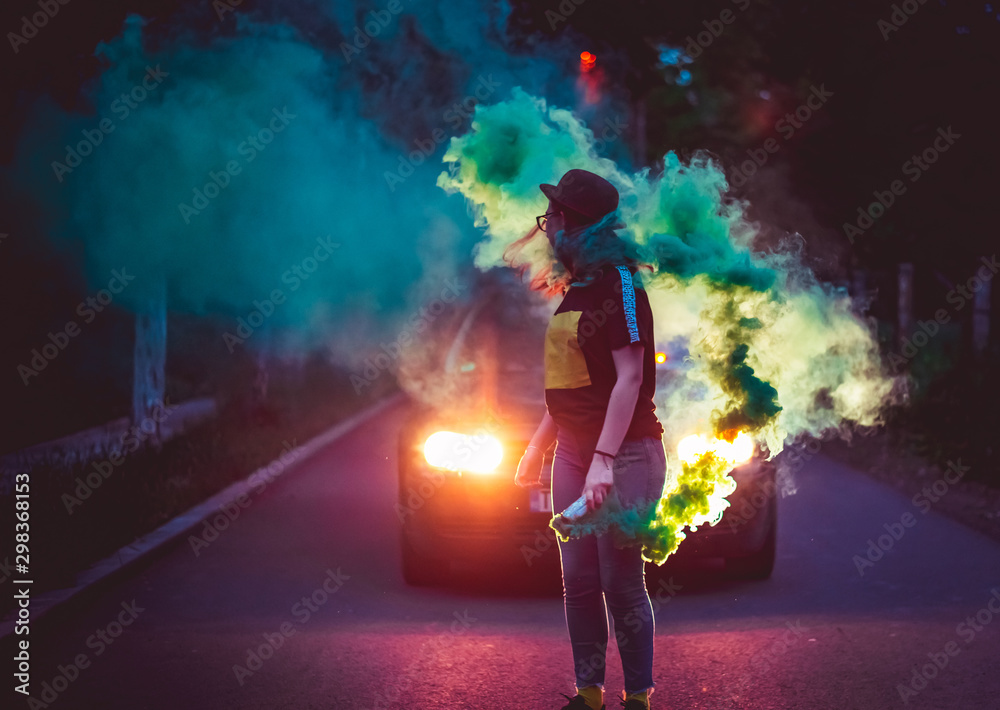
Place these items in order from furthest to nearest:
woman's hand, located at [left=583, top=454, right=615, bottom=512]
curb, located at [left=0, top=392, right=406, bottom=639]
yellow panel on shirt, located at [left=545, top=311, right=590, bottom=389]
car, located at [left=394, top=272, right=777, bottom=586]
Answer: car, located at [left=394, top=272, right=777, bottom=586]
curb, located at [left=0, top=392, right=406, bottom=639]
yellow panel on shirt, located at [left=545, top=311, right=590, bottom=389]
woman's hand, located at [left=583, top=454, right=615, bottom=512]

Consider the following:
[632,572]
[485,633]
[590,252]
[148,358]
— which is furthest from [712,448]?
[148,358]

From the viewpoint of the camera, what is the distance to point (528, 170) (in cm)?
467

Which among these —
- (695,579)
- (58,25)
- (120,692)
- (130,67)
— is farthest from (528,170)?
(130,67)

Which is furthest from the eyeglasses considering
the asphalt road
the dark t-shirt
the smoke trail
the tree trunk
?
the tree trunk

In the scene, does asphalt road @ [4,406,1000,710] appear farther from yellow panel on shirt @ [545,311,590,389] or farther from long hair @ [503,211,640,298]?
long hair @ [503,211,640,298]

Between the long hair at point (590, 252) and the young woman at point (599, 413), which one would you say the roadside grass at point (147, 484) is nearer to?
the young woman at point (599, 413)

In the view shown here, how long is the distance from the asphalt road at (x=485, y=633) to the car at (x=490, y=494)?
285mm

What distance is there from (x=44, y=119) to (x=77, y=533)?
13.8 feet

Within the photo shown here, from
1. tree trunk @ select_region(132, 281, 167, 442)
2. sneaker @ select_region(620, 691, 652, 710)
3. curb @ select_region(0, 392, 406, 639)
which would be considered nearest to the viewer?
sneaker @ select_region(620, 691, 652, 710)

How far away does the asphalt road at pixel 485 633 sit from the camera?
15.6ft

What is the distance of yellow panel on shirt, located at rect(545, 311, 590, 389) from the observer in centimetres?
377

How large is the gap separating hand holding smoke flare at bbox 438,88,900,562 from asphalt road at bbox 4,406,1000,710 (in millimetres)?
1043

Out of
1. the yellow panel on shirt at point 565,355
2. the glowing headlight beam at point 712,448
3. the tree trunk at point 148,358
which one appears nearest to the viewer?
the yellow panel on shirt at point 565,355

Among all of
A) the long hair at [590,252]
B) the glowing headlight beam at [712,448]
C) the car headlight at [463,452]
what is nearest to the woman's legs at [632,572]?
the glowing headlight beam at [712,448]
